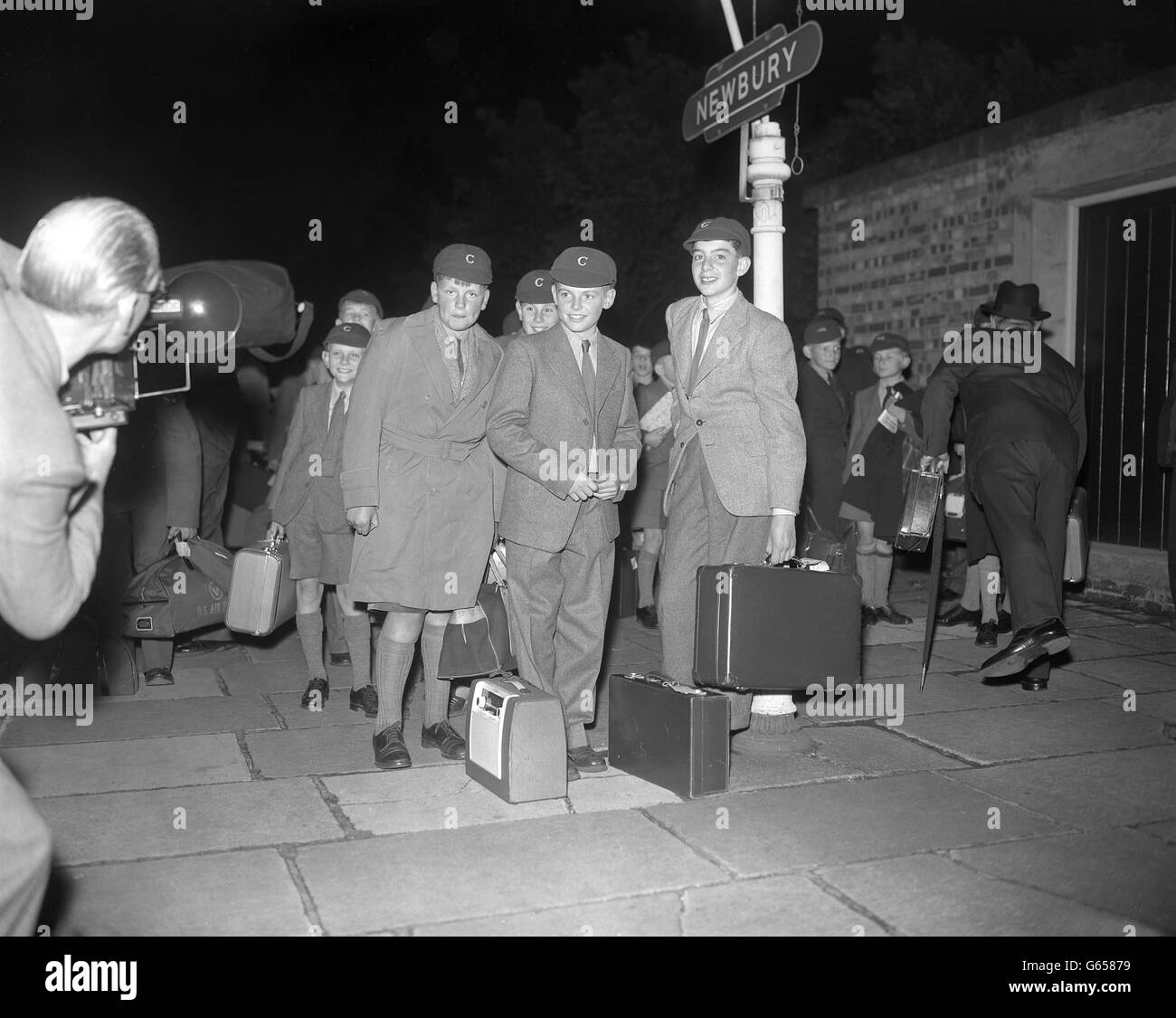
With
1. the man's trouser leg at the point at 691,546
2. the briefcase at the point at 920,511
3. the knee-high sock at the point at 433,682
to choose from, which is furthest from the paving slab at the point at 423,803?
the briefcase at the point at 920,511

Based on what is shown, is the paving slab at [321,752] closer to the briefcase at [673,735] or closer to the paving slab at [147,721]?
the paving slab at [147,721]

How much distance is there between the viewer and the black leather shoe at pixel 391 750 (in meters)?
4.96

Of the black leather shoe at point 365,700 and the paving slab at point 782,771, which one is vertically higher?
the black leather shoe at point 365,700

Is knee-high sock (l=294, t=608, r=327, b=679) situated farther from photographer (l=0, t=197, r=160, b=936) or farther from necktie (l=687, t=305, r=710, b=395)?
photographer (l=0, t=197, r=160, b=936)

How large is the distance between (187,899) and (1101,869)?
9.42ft

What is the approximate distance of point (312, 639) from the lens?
639cm

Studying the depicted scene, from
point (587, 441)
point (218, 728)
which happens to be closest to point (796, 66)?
point (587, 441)

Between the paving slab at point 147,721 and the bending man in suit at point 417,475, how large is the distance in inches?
41.2

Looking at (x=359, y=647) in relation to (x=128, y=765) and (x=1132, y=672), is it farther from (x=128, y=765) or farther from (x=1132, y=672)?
(x=1132, y=672)

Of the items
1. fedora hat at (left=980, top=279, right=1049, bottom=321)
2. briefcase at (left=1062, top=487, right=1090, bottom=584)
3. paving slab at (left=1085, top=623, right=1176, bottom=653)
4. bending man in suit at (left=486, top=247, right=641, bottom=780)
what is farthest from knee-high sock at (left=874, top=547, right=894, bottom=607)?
bending man in suit at (left=486, top=247, right=641, bottom=780)

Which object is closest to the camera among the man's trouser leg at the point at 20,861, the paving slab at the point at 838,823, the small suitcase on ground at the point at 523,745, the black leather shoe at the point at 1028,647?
the man's trouser leg at the point at 20,861

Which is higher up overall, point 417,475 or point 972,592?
point 417,475

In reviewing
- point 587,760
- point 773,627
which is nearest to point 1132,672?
point 773,627

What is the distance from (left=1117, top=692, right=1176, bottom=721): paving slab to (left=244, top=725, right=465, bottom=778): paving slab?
3.42 m
